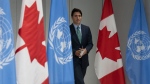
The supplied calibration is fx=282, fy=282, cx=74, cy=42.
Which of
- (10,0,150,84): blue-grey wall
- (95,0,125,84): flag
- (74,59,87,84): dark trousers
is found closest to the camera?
(74,59,87,84): dark trousers

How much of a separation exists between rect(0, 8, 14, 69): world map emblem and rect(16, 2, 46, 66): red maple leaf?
8.7 inches

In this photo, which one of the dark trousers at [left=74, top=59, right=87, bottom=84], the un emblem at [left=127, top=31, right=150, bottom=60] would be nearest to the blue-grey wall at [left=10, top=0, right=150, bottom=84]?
the un emblem at [left=127, top=31, right=150, bottom=60]

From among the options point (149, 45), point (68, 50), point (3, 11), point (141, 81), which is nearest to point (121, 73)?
point (141, 81)

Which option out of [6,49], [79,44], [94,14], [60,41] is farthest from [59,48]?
[94,14]

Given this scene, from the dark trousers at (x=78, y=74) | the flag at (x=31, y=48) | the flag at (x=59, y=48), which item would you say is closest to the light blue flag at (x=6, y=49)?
the flag at (x=31, y=48)

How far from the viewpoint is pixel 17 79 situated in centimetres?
320

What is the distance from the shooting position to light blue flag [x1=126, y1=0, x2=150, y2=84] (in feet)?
14.7

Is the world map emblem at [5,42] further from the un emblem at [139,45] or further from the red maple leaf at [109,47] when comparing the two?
the un emblem at [139,45]

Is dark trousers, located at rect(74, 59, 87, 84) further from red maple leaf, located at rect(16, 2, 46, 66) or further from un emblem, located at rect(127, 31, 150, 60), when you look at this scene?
un emblem, located at rect(127, 31, 150, 60)

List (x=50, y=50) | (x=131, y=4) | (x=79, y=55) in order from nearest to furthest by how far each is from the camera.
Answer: (x=50, y=50), (x=79, y=55), (x=131, y=4)

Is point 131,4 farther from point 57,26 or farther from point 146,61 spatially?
point 57,26

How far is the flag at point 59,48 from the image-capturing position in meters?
3.57

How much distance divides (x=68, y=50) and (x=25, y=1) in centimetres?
83

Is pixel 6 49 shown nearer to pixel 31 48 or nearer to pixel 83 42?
pixel 31 48
